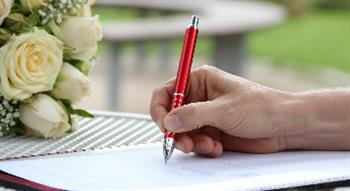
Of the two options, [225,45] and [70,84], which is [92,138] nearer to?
[70,84]

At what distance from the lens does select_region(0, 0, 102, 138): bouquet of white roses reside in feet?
4.39

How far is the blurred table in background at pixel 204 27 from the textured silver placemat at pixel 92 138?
2.36 meters

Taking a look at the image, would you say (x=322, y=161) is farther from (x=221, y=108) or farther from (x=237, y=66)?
(x=237, y=66)

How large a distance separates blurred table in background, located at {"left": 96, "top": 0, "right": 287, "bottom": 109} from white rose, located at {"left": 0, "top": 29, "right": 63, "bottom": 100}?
255cm

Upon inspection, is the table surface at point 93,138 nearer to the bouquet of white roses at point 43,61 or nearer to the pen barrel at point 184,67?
the bouquet of white roses at point 43,61

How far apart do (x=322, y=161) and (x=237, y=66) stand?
11.8 ft

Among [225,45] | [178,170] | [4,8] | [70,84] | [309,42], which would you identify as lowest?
[178,170]

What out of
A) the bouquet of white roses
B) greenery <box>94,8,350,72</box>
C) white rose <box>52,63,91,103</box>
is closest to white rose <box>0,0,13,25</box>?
the bouquet of white roses

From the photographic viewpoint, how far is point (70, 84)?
1.40 m

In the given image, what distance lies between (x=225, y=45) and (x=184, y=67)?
3448 millimetres

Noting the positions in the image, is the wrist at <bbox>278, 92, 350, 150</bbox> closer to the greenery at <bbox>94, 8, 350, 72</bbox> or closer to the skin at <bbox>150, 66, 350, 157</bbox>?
the skin at <bbox>150, 66, 350, 157</bbox>

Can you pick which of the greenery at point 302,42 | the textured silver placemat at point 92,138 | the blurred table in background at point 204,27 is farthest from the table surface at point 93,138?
the greenery at point 302,42

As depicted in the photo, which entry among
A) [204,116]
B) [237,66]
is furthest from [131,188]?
[237,66]

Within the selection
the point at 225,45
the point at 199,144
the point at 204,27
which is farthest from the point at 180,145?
the point at 225,45
